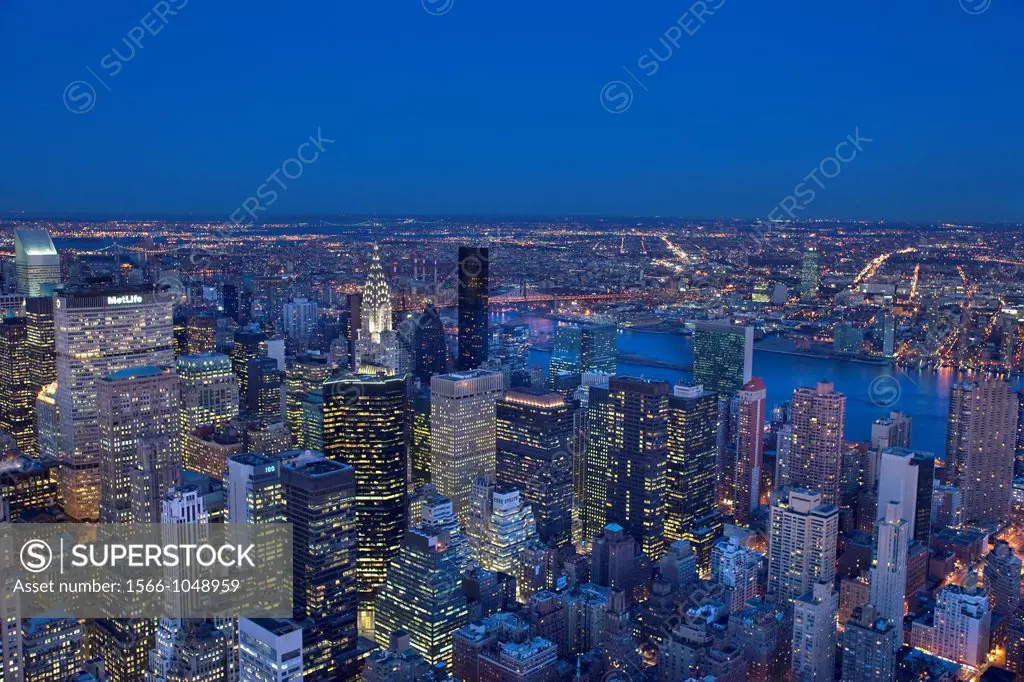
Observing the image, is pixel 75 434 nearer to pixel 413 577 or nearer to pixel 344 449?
pixel 344 449

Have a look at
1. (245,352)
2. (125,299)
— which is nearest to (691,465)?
(245,352)

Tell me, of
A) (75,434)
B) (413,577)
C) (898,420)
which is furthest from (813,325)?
(75,434)

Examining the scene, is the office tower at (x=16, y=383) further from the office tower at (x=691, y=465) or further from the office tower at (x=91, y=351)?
the office tower at (x=691, y=465)

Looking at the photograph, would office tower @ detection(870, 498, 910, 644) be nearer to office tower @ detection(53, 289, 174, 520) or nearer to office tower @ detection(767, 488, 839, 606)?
office tower @ detection(767, 488, 839, 606)

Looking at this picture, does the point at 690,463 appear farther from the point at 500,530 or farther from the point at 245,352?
the point at 245,352

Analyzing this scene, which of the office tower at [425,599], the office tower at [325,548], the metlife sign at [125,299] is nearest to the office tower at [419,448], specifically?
the office tower at [425,599]

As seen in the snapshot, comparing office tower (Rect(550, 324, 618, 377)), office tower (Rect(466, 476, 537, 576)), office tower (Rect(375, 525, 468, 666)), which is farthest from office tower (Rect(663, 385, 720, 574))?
office tower (Rect(550, 324, 618, 377))
